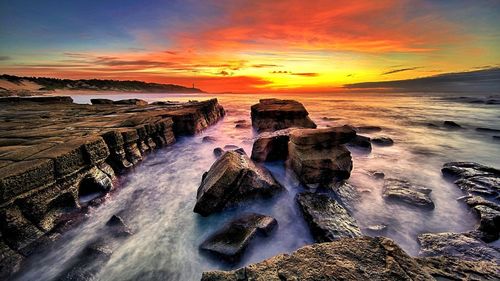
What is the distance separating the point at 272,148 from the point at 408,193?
328 centimetres

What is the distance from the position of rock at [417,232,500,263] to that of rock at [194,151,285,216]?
254cm

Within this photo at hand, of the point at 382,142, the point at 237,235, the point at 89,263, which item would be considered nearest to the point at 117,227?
the point at 89,263

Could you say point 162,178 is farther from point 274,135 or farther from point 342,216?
point 342,216

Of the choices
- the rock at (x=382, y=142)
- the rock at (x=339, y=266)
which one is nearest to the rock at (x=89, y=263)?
the rock at (x=339, y=266)

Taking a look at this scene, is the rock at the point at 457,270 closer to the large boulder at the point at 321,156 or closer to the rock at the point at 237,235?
the rock at the point at 237,235

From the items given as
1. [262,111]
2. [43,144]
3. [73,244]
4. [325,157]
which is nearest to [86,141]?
[43,144]

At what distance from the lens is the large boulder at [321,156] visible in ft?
17.0

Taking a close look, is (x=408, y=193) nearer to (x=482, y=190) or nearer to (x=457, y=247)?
(x=482, y=190)

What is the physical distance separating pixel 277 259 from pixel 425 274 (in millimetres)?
1200

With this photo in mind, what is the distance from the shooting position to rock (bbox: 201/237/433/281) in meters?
1.96

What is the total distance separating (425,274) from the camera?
1.98 metres

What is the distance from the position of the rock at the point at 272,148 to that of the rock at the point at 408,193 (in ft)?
8.47

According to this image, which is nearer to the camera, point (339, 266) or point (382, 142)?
point (339, 266)

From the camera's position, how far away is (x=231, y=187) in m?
4.39
